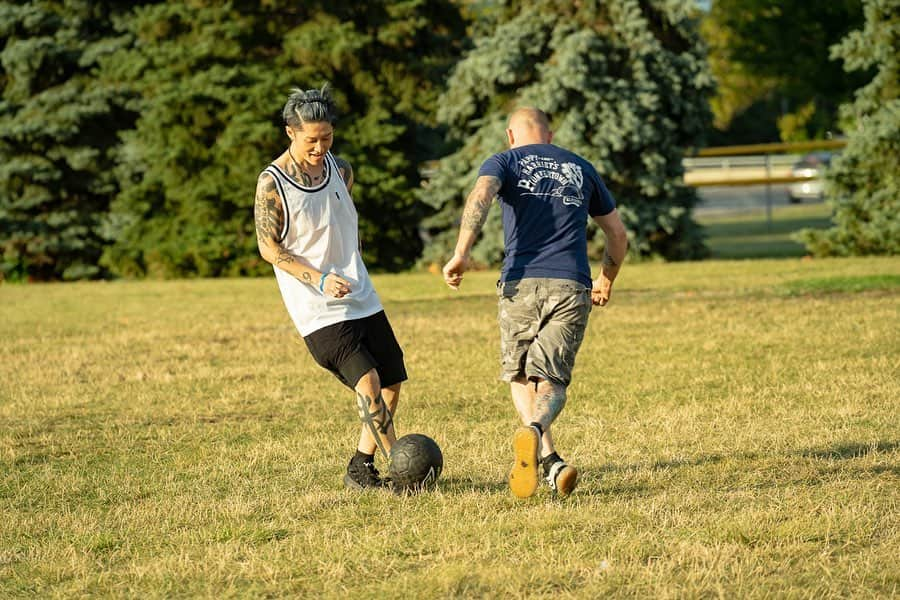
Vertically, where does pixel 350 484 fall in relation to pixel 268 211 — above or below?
below

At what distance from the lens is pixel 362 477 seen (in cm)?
745

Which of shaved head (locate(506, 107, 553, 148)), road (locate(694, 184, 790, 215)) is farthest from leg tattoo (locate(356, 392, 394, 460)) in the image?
road (locate(694, 184, 790, 215))

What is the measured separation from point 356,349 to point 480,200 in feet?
3.48

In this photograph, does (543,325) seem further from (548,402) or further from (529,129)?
(529,129)

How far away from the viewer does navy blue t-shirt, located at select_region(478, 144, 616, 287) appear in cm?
706

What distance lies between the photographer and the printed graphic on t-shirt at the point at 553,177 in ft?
23.2

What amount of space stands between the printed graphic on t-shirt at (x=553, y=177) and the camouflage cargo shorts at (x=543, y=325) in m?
0.44

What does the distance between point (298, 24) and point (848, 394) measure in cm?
2108

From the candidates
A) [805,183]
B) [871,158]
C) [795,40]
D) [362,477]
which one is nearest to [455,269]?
[362,477]

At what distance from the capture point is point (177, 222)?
2853 centimetres

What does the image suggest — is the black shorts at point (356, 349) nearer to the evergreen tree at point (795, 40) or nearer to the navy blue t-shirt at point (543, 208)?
the navy blue t-shirt at point (543, 208)

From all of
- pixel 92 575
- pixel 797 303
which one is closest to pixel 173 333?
pixel 797 303

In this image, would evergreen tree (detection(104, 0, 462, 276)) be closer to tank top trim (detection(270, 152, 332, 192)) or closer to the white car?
tank top trim (detection(270, 152, 332, 192))

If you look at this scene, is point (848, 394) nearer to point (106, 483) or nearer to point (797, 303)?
point (106, 483)
